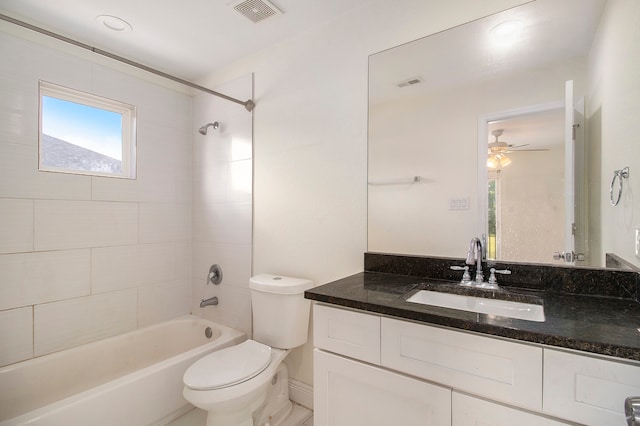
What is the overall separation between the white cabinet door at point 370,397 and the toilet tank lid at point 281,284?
1.93 feet

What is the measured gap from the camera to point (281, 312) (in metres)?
1.81

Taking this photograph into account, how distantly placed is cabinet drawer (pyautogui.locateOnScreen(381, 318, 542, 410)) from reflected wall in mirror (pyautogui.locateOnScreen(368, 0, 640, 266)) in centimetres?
62

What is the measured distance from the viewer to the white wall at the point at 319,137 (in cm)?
170

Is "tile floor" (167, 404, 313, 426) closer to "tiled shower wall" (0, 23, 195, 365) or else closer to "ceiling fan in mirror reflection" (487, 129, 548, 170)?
"tiled shower wall" (0, 23, 195, 365)

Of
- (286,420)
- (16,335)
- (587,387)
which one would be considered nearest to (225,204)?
(16,335)

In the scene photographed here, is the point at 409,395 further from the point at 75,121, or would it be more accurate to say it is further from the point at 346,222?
the point at 75,121

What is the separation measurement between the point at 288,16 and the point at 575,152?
5.54ft

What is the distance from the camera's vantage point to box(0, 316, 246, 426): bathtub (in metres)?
1.44

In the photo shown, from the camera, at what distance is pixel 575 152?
1.23m

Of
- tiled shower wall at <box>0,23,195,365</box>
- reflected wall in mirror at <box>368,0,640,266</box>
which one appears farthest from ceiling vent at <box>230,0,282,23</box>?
tiled shower wall at <box>0,23,195,365</box>

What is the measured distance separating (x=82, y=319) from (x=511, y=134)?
282 cm

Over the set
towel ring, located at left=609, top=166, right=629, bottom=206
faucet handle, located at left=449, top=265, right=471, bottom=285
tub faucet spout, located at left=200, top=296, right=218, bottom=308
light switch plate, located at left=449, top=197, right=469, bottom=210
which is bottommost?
tub faucet spout, located at left=200, top=296, right=218, bottom=308

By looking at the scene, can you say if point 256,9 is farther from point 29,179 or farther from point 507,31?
point 29,179

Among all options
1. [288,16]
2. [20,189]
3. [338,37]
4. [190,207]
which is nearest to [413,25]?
[338,37]
